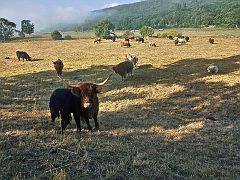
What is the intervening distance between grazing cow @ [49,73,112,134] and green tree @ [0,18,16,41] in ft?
331

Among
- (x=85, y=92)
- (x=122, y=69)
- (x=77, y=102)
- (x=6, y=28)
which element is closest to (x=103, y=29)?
(x=6, y=28)

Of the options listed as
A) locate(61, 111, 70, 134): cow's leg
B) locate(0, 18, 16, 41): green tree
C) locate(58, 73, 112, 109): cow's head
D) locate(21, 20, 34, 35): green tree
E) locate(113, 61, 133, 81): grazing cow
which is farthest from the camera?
locate(21, 20, 34, 35): green tree

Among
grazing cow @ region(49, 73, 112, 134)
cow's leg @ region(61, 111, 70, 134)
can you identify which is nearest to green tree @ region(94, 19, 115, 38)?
grazing cow @ region(49, 73, 112, 134)

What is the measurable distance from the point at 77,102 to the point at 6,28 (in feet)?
345

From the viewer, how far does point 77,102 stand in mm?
9898

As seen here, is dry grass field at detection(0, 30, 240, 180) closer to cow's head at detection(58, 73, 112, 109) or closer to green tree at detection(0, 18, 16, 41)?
cow's head at detection(58, 73, 112, 109)

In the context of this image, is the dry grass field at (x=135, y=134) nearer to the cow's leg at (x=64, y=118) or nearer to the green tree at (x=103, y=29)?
the cow's leg at (x=64, y=118)

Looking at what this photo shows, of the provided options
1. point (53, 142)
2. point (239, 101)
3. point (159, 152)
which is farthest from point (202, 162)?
point (239, 101)

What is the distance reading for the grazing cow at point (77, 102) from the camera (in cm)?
965

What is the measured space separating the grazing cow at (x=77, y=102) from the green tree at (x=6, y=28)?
3969 inches

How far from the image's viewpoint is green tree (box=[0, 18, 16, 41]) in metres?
106

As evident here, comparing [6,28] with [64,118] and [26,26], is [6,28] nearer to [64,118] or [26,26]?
[26,26]

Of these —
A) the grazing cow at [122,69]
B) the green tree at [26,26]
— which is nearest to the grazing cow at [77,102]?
the grazing cow at [122,69]

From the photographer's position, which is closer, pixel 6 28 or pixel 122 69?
pixel 122 69
